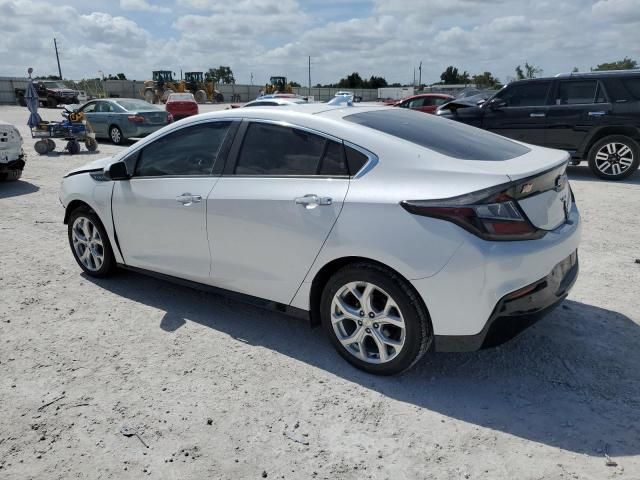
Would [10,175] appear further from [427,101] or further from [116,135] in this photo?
[427,101]

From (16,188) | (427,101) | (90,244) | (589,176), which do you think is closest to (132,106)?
(16,188)

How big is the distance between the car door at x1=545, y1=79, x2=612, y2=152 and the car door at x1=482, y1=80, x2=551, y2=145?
0.18m

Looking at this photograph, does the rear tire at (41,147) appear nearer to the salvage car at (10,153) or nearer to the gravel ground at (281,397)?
the salvage car at (10,153)

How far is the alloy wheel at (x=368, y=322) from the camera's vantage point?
306 centimetres

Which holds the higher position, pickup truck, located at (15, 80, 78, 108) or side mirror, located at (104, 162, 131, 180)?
pickup truck, located at (15, 80, 78, 108)

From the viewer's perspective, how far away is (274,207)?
132 inches

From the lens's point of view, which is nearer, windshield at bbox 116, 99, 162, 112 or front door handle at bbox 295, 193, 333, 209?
front door handle at bbox 295, 193, 333, 209

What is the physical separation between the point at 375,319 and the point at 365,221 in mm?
601

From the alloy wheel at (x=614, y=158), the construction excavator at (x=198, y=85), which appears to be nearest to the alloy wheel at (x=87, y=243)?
the alloy wheel at (x=614, y=158)

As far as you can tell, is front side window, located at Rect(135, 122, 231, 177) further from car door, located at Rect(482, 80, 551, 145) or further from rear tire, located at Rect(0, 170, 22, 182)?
car door, located at Rect(482, 80, 551, 145)

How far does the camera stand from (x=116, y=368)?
11.3 feet

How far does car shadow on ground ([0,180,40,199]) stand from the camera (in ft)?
29.6

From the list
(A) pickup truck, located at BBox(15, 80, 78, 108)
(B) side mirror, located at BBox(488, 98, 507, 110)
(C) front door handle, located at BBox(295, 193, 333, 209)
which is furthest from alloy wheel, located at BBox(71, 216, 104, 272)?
(A) pickup truck, located at BBox(15, 80, 78, 108)

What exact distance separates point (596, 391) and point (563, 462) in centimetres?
73
